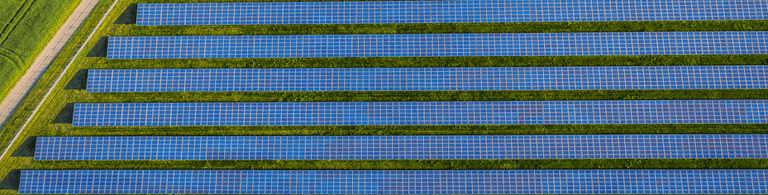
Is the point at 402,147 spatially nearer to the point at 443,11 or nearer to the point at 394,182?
the point at 394,182

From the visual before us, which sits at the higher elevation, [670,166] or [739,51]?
[739,51]

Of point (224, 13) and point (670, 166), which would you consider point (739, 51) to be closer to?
point (670, 166)

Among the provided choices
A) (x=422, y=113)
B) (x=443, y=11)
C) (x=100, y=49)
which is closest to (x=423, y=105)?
(x=422, y=113)

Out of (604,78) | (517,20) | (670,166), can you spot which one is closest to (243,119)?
(517,20)

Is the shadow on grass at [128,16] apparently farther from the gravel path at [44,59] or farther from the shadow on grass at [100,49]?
the gravel path at [44,59]

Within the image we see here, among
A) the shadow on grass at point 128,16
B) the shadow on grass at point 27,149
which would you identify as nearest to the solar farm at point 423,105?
the shadow on grass at point 27,149
